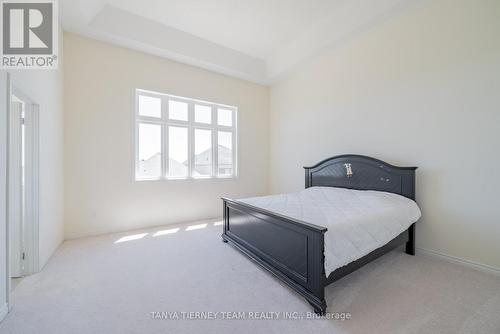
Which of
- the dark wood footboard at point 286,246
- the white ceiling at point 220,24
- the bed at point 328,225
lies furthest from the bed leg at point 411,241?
the white ceiling at point 220,24

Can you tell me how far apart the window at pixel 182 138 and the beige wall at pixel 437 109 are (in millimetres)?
2333

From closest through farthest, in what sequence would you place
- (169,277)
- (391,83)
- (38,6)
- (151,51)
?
(169,277) → (38,6) → (391,83) → (151,51)

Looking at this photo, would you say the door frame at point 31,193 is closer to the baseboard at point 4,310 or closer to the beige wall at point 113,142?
the baseboard at point 4,310

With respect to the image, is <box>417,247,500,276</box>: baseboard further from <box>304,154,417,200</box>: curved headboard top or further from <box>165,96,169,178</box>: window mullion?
<box>165,96,169,178</box>: window mullion

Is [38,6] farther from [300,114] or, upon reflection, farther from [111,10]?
[300,114]

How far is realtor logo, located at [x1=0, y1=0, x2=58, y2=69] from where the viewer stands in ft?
5.78

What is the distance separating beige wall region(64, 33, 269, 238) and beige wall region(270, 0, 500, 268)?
2.80 meters

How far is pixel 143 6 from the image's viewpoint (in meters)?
3.00

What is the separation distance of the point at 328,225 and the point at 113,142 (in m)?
3.46

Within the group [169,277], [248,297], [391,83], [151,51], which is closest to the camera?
[248,297]

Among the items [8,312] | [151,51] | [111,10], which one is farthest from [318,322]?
[111,10]

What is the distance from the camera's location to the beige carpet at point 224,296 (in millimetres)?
1432

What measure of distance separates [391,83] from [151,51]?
3.87m

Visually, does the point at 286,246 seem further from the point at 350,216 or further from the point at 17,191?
the point at 17,191
